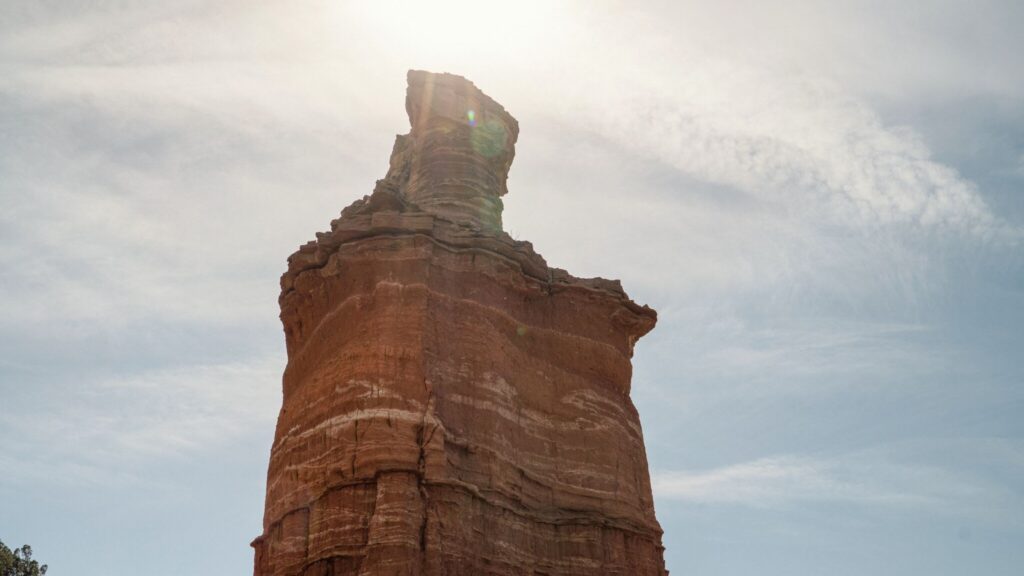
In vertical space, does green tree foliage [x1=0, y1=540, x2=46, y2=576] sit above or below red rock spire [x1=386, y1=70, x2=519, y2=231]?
below

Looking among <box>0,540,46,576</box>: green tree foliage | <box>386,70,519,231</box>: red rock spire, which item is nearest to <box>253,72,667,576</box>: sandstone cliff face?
<box>386,70,519,231</box>: red rock spire

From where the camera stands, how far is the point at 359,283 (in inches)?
896

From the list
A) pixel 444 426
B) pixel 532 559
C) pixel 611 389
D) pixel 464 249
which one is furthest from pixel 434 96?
pixel 532 559

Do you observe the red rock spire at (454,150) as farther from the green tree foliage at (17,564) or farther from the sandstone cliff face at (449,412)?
the green tree foliage at (17,564)

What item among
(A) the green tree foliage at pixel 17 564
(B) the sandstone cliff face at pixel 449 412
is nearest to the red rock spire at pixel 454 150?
(B) the sandstone cliff face at pixel 449 412

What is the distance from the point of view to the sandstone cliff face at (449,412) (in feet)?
63.1

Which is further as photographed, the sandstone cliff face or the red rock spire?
the red rock spire

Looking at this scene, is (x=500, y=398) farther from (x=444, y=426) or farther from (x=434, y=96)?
(x=434, y=96)

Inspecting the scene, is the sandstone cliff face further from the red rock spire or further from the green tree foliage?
the green tree foliage

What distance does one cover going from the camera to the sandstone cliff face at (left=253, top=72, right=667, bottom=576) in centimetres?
1922

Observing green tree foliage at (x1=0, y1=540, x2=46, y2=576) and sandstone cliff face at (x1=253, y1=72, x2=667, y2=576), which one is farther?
green tree foliage at (x1=0, y1=540, x2=46, y2=576)

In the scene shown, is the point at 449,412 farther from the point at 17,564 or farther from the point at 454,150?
the point at 17,564

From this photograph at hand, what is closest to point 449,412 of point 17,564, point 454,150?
point 454,150

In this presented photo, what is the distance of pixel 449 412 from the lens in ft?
68.0
